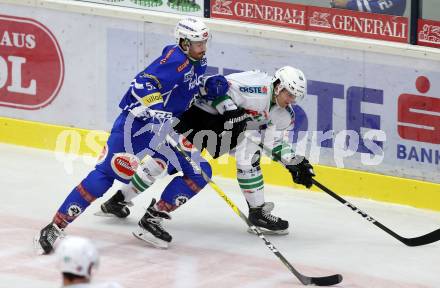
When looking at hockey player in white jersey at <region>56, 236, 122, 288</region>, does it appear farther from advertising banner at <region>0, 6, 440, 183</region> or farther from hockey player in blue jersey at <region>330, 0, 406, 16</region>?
hockey player in blue jersey at <region>330, 0, 406, 16</region>

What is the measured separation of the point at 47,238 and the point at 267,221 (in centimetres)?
136

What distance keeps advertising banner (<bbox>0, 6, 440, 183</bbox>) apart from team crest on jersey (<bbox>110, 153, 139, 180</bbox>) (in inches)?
67.2

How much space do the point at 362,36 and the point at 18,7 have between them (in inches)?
103

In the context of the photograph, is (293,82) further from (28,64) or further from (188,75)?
(28,64)

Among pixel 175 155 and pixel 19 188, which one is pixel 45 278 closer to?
pixel 175 155

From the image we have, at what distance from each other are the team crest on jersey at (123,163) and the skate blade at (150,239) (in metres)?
0.35

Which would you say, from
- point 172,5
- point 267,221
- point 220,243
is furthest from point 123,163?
point 172,5

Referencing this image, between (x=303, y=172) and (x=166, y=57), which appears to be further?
(x=303, y=172)

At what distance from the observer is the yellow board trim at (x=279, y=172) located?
28.3 ft

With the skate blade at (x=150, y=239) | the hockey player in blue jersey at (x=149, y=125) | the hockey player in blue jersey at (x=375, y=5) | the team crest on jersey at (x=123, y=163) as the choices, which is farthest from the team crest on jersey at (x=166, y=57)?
the hockey player in blue jersey at (x=375, y=5)

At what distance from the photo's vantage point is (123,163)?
7.66 m

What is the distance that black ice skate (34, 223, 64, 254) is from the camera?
7504 mm

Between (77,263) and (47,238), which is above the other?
(77,263)

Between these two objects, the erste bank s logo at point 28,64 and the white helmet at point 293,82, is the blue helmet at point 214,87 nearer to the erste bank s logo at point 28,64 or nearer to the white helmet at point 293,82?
the white helmet at point 293,82
